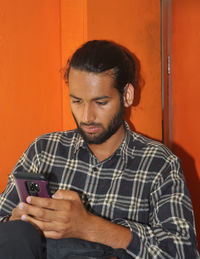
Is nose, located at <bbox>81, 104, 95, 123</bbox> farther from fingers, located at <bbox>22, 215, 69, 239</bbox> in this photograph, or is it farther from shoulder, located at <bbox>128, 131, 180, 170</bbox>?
fingers, located at <bbox>22, 215, 69, 239</bbox>

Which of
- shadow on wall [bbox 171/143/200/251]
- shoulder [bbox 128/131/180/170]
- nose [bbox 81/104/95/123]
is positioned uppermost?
nose [bbox 81/104/95/123]

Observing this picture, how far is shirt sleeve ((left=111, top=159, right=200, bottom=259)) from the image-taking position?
1.12 m

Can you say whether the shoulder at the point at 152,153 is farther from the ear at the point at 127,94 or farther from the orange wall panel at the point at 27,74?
the orange wall panel at the point at 27,74

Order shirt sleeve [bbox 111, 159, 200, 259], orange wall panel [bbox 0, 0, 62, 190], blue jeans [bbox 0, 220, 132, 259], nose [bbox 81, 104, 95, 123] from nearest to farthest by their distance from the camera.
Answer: blue jeans [bbox 0, 220, 132, 259] → shirt sleeve [bbox 111, 159, 200, 259] → nose [bbox 81, 104, 95, 123] → orange wall panel [bbox 0, 0, 62, 190]

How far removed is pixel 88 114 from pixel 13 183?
0.37 meters

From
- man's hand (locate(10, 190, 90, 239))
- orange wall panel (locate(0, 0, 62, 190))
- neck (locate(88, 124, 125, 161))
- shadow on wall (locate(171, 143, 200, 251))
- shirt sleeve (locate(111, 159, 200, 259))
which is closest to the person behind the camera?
man's hand (locate(10, 190, 90, 239))

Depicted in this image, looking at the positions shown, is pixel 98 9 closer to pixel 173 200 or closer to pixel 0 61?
pixel 0 61

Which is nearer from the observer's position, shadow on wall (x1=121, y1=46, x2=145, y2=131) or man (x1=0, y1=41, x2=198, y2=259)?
man (x1=0, y1=41, x2=198, y2=259)

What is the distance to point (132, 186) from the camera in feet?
4.13

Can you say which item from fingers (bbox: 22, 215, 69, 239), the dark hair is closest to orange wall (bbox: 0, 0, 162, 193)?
the dark hair

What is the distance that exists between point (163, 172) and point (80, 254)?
0.40 meters

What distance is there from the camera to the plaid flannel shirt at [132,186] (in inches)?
44.7

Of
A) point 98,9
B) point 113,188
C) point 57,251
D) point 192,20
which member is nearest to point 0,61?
point 98,9

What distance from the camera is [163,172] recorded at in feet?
4.11
